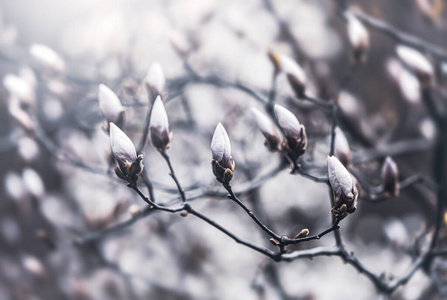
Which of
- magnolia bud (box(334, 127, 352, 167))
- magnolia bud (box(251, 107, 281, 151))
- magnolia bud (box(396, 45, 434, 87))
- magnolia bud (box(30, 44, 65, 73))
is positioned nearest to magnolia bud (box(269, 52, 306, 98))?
magnolia bud (box(334, 127, 352, 167))

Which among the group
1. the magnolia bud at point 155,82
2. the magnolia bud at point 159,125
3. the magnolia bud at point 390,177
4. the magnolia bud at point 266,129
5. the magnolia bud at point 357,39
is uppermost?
the magnolia bud at point 357,39

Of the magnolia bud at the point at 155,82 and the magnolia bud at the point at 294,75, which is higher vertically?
the magnolia bud at the point at 294,75

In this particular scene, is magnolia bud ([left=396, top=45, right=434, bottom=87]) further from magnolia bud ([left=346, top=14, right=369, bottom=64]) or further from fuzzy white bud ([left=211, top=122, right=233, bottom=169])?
fuzzy white bud ([left=211, top=122, right=233, bottom=169])

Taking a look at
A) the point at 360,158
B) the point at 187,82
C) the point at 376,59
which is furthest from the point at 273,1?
the point at 360,158

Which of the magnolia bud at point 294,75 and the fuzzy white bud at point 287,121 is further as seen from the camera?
the magnolia bud at point 294,75

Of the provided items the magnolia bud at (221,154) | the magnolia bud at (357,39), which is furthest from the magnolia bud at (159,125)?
the magnolia bud at (357,39)

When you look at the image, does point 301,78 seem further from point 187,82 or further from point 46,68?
point 46,68

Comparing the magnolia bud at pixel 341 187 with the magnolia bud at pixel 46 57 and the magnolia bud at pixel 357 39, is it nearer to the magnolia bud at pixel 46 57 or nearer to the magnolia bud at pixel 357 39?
the magnolia bud at pixel 357 39
